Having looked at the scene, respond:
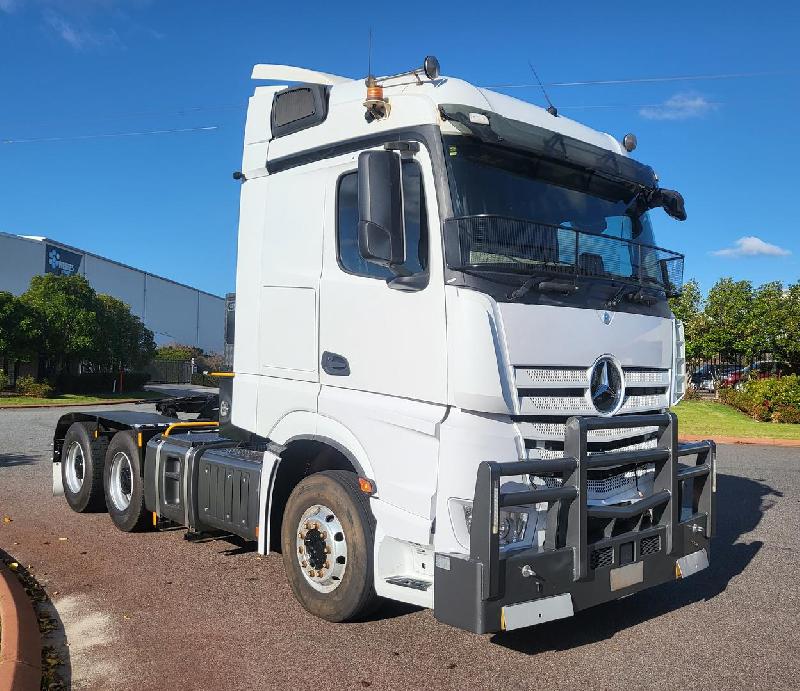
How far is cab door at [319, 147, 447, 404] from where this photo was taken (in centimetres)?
442

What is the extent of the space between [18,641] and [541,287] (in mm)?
3515

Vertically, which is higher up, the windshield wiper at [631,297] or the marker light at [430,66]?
the marker light at [430,66]

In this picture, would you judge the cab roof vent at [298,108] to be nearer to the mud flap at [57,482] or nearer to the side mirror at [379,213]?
the side mirror at [379,213]

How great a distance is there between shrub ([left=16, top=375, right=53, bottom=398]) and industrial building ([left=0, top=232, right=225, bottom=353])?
1227cm

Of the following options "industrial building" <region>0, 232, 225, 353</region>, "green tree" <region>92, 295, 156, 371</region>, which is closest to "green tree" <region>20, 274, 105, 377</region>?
"green tree" <region>92, 295, 156, 371</region>

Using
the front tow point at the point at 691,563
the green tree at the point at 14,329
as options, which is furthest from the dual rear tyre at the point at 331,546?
the green tree at the point at 14,329

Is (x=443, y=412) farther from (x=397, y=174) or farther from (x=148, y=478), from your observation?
(x=148, y=478)

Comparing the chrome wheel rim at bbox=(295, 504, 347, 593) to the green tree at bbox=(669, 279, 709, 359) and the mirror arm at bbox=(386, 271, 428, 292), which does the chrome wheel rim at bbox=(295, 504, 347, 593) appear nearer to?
the mirror arm at bbox=(386, 271, 428, 292)

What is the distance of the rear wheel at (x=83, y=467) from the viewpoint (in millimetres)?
8195

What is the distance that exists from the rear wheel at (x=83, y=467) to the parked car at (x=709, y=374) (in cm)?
2262

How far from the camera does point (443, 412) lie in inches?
170

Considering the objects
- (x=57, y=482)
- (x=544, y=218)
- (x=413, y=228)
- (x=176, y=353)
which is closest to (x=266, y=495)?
(x=413, y=228)

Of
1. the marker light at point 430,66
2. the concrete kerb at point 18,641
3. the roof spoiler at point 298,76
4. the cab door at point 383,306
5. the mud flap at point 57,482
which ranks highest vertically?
the roof spoiler at point 298,76

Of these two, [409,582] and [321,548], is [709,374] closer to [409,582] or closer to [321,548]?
[321,548]
